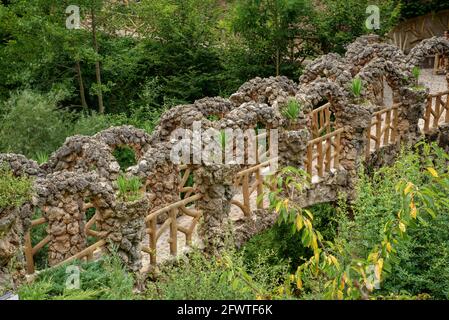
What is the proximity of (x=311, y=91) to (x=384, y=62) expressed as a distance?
3.02m

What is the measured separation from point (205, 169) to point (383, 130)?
7042mm

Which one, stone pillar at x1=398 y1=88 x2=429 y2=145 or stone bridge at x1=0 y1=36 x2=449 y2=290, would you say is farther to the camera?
stone pillar at x1=398 y1=88 x2=429 y2=145

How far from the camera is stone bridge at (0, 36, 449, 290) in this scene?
932 cm

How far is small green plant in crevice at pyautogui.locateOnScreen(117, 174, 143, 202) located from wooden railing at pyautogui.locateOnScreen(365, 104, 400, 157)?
7.79 metres

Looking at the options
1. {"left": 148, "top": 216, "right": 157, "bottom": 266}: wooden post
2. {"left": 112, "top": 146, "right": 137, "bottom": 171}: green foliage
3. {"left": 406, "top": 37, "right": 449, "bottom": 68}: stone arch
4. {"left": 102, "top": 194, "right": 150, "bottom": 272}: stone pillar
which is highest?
{"left": 406, "top": 37, "right": 449, "bottom": 68}: stone arch

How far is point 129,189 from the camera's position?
9664 millimetres

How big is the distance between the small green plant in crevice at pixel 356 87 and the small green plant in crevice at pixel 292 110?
2.33 m

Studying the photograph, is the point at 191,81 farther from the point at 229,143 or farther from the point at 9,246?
the point at 9,246

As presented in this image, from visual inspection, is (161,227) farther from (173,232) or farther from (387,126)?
(387,126)

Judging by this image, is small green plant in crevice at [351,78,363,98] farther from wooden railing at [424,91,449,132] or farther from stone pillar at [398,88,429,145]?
wooden railing at [424,91,449,132]

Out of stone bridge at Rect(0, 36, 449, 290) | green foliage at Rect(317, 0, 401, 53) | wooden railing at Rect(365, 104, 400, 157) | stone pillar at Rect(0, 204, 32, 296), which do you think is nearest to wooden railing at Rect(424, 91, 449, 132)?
stone bridge at Rect(0, 36, 449, 290)

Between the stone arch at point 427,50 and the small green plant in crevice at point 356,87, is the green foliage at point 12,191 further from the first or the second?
the stone arch at point 427,50

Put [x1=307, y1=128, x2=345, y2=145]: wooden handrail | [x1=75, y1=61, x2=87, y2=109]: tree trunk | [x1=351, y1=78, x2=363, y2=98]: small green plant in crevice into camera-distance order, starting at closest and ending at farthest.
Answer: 1. [x1=307, y1=128, x2=345, y2=145]: wooden handrail
2. [x1=351, y1=78, x2=363, y2=98]: small green plant in crevice
3. [x1=75, y1=61, x2=87, y2=109]: tree trunk
